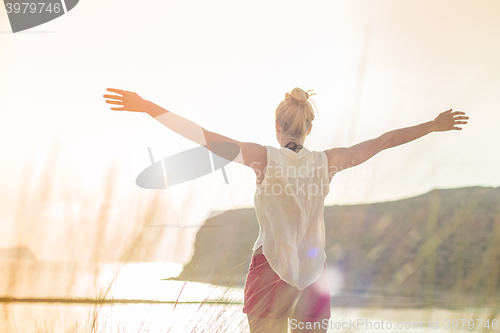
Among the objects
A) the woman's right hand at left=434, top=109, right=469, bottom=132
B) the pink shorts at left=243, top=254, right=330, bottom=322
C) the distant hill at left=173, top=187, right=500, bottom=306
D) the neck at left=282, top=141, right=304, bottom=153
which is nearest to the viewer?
the distant hill at left=173, top=187, right=500, bottom=306

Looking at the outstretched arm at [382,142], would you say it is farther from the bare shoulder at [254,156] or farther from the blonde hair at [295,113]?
the bare shoulder at [254,156]

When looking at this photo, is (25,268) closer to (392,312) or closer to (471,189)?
(392,312)

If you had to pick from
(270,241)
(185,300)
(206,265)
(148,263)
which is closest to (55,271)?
(148,263)

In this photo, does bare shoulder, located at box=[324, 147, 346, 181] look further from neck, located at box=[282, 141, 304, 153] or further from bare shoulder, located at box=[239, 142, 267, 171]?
bare shoulder, located at box=[239, 142, 267, 171]

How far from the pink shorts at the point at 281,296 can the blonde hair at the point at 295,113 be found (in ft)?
1.73

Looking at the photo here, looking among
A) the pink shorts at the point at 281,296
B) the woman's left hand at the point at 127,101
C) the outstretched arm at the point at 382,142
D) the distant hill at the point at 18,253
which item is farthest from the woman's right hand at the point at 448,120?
the distant hill at the point at 18,253

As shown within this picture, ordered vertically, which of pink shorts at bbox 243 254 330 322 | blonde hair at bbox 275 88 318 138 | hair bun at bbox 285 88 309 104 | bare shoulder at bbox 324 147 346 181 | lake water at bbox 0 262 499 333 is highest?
hair bun at bbox 285 88 309 104

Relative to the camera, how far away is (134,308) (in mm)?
1099

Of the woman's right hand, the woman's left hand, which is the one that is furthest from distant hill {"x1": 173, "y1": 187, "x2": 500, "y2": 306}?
the woman's right hand

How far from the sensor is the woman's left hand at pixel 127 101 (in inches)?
55.3

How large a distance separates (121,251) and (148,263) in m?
0.09

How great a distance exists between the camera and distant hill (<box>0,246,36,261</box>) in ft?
2.97

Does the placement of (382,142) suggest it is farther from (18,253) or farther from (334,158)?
(18,253)

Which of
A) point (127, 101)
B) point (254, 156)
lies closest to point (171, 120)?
point (127, 101)
